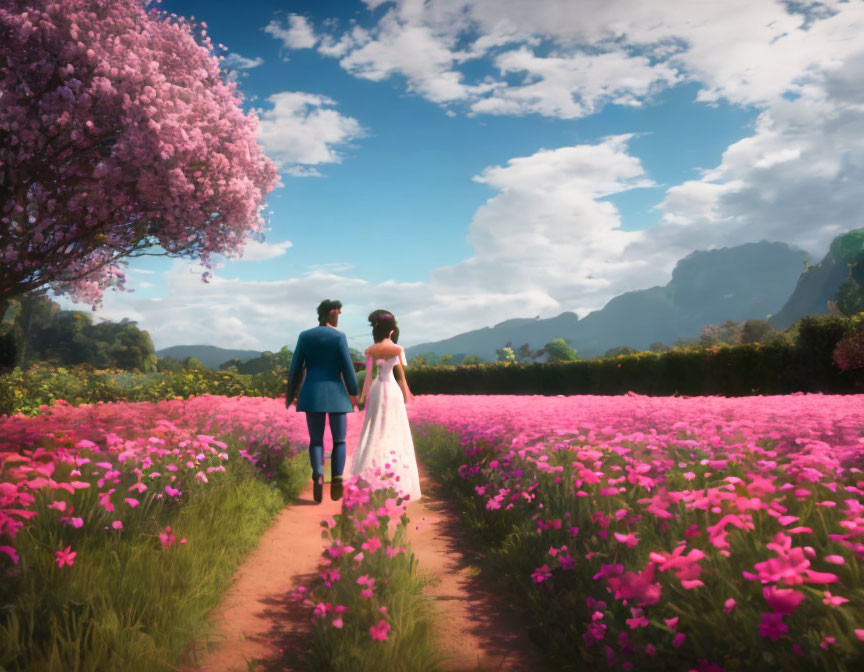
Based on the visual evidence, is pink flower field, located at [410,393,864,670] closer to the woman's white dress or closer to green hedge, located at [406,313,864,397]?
the woman's white dress

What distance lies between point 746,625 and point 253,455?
713 centimetres

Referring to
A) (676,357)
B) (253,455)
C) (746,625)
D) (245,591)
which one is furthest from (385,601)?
(676,357)

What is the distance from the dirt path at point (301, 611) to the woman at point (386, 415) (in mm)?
1188

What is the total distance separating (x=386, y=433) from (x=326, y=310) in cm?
203

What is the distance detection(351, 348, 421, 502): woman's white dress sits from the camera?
866 centimetres

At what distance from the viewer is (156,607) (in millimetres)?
4168

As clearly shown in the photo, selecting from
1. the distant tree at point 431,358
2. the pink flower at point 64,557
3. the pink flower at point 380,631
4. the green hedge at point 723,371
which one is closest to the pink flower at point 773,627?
the pink flower at point 380,631

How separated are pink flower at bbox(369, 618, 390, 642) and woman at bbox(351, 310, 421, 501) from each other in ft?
15.4

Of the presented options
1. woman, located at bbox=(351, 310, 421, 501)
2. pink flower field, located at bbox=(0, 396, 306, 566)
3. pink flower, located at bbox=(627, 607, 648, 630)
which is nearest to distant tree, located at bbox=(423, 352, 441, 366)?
pink flower field, located at bbox=(0, 396, 306, 566)

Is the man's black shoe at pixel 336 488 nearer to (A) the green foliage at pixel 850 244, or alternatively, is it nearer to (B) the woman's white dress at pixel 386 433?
(B) the woman's white dress at pixel 386 433

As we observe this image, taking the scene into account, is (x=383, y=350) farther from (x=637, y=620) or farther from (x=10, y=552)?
(x=637, y=620)

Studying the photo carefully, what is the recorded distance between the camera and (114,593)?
4141 millimetres

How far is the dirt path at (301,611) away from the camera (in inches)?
163

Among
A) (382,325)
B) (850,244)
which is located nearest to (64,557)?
(382,325)
